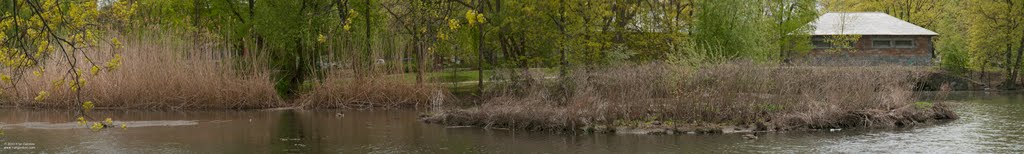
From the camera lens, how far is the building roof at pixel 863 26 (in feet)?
158

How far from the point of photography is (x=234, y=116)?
24.8m

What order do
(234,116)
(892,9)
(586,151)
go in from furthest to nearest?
(892,9), (234,116), (586,151)

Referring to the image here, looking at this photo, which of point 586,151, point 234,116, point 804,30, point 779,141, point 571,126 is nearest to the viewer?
point 586,151

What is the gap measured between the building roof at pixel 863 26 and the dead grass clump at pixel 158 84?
88.6 feet

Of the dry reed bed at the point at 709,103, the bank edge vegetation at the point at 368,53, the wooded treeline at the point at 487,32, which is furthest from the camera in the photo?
the wooded treeline at the point at 487,32

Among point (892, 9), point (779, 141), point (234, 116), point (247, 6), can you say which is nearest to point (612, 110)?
point (779, 141)

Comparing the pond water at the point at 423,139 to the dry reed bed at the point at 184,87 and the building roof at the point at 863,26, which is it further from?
the building roof at the point at 863,26

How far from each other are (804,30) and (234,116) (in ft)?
89.2

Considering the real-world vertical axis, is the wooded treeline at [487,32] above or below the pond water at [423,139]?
above

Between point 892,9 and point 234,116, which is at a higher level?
point 892,9

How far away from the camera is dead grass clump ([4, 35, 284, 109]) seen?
88.6 ft

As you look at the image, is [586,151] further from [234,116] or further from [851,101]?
[234,116]

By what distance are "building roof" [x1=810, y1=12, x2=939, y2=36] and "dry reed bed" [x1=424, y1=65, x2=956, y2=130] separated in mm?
26827

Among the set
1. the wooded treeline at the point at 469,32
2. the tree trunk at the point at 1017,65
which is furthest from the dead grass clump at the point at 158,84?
the tree trunk at the point at 1017,65
